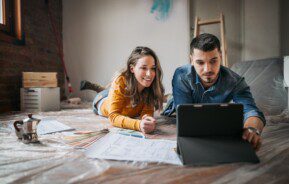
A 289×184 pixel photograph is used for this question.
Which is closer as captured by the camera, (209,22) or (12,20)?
(12,20)

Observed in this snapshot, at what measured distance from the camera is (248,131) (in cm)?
75

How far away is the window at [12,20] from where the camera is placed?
2.23m

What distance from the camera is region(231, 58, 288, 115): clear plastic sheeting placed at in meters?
1.86

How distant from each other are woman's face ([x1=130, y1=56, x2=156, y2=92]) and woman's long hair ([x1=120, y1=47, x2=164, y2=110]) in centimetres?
3

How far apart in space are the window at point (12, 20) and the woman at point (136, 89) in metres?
1.46

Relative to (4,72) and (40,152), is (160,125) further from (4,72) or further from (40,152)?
(4,72)

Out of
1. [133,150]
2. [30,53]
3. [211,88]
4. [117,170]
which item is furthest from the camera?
[30,53]

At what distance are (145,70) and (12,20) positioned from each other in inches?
69.2

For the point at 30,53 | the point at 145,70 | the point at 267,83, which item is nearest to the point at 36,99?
the point at 30,53

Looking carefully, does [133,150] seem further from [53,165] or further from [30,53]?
[30,53]

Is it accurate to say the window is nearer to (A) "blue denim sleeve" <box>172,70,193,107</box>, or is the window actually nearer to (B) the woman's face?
(B) the woman's face

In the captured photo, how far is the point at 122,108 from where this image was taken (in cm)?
138

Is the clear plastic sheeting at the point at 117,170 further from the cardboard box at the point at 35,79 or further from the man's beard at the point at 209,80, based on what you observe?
the cardboard box at the point at 35,79

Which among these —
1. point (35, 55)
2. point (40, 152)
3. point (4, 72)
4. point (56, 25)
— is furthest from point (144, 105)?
point (56, 25)
